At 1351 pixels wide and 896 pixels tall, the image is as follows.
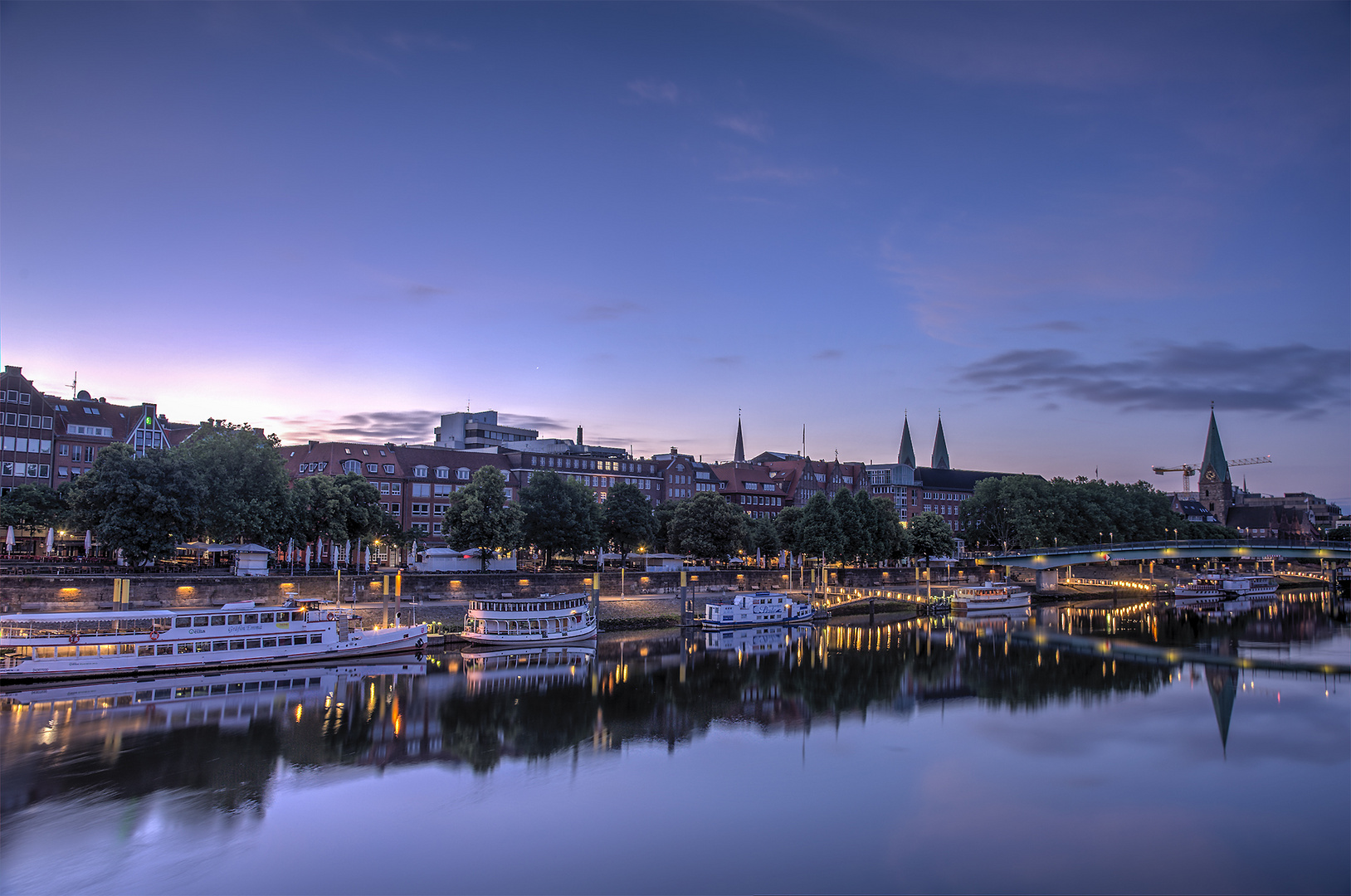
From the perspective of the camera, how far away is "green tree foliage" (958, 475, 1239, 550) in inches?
5374

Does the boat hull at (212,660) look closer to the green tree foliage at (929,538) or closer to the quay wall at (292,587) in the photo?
the quay wall at (292,587)

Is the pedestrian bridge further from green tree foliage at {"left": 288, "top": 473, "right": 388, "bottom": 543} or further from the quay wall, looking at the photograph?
green tree foliage at {"left": 288, "top": 473, "right": 388, "bottom": 543}

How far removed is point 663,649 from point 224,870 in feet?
145

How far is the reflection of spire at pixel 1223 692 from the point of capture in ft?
147

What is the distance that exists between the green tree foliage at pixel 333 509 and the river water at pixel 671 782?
21.7 meters

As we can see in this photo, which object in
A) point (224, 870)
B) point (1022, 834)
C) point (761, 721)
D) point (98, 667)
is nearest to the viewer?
point (224, 870)

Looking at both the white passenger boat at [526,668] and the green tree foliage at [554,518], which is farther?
the green tree foliage at [554,518]

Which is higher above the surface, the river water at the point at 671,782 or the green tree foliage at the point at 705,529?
the green tree foliage at the point at 705,529

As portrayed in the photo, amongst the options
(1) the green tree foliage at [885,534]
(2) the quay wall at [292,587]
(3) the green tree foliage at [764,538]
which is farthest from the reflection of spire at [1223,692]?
(3) the green tree foliage at [764,538]

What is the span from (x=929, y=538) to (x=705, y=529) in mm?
38129

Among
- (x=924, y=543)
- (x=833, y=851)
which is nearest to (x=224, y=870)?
(x=833, y=851)

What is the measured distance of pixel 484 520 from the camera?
82.3 meters

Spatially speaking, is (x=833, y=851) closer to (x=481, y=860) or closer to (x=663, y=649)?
(x=481, y=860)

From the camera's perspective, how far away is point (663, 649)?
6862 centimetres
